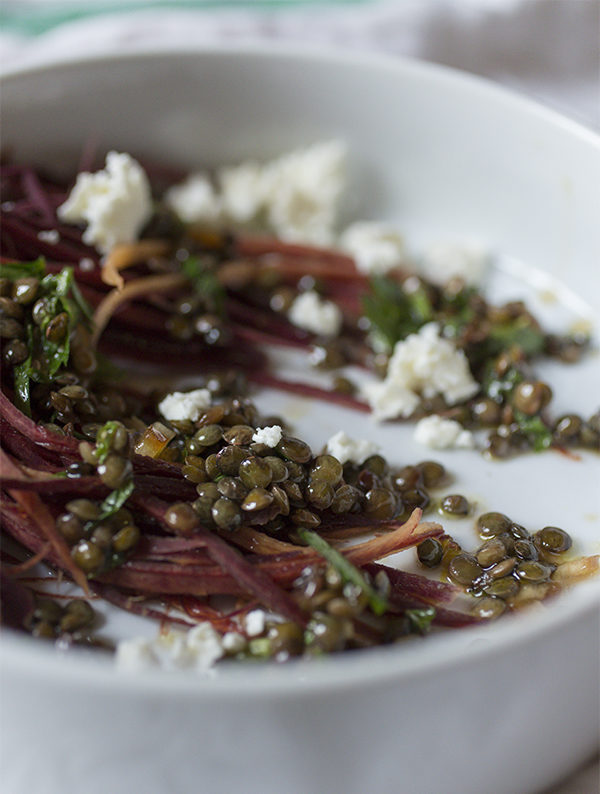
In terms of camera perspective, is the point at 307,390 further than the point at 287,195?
No

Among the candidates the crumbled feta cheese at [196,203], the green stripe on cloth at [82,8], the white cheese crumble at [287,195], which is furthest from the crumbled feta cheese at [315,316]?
the green stripe on cloth at [82,8]

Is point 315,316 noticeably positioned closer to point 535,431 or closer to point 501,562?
point 535,431

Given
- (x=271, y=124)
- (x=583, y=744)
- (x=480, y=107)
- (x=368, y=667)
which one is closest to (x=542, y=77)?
(x=480, y=107)

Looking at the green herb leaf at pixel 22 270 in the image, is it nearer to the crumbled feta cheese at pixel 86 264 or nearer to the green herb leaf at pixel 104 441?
the crumbled feta cheese at pixel 86 264

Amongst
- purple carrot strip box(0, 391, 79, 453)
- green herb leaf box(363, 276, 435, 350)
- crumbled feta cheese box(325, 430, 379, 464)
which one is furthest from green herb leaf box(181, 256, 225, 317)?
purple carrot strip box(0, 391, 79, 453)

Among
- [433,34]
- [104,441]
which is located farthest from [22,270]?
[433,34]
